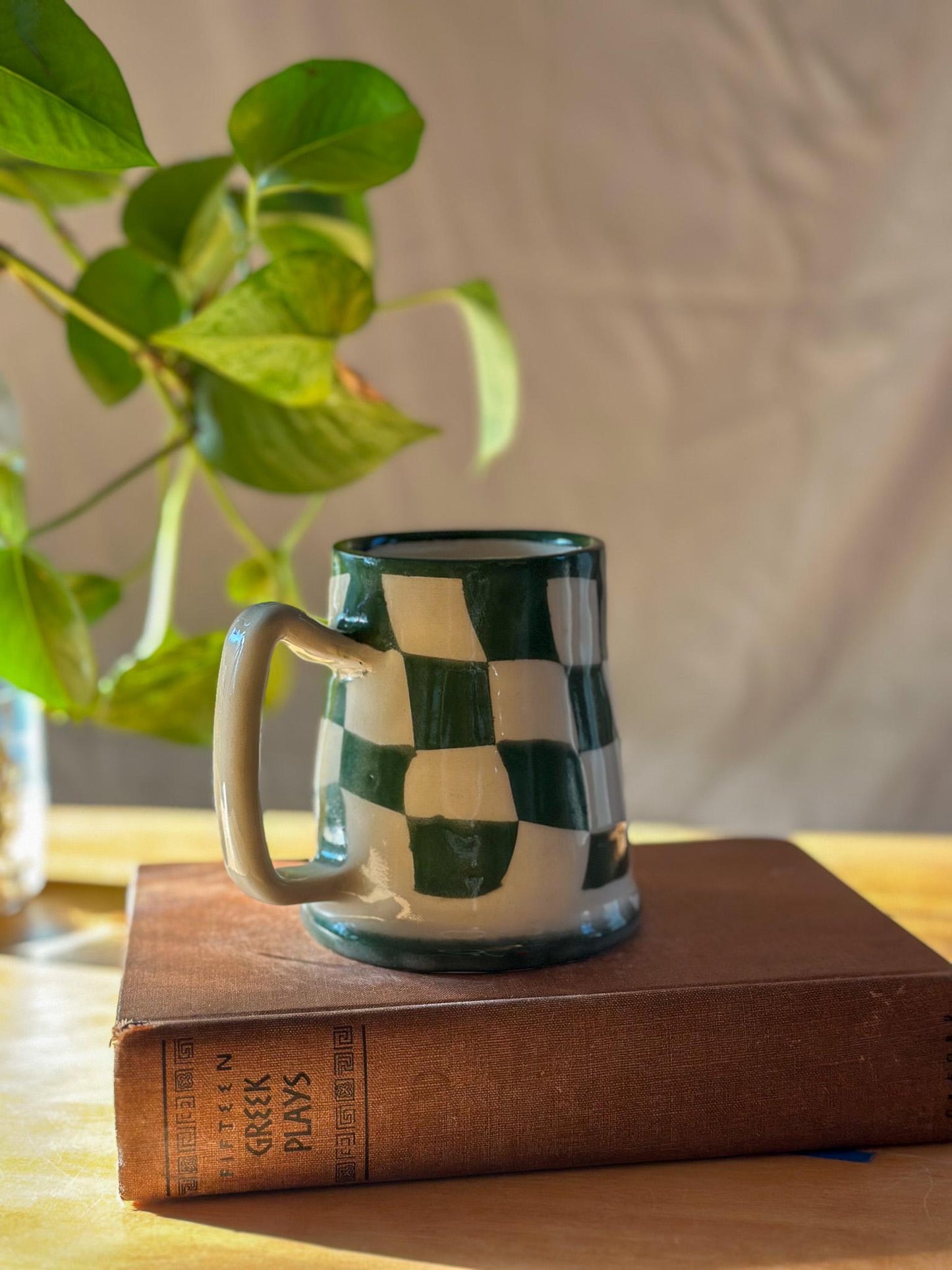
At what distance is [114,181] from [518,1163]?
0.51m

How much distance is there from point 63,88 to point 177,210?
184 mm

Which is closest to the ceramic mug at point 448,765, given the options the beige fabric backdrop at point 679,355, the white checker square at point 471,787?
the white checker square at point 471,787

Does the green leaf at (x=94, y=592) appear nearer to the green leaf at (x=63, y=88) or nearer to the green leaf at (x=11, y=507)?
the green leaf at (x=11, y=507)

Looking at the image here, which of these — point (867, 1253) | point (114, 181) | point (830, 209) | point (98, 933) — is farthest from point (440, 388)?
point (867, 1253)

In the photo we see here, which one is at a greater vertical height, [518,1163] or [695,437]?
[695,437]

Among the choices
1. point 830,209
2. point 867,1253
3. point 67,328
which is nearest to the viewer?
point 867,1253

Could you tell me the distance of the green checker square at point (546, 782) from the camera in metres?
0.42

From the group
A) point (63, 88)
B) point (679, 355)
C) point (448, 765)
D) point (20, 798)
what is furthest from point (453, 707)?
point (679, 355)

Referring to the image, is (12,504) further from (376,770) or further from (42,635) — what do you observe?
(376,770)

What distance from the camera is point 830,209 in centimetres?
105

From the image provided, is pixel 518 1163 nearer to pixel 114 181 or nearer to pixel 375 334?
pixel 114 181

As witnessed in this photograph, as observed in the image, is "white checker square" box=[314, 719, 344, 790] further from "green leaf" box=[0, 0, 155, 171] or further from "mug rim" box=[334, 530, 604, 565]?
"green leaf" box=[0, 0, 155, 171]

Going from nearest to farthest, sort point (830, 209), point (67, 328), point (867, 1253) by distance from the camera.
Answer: point (867, 1253) → point (67, 328) → point (830, 209)

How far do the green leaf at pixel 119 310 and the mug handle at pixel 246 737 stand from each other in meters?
0.23
